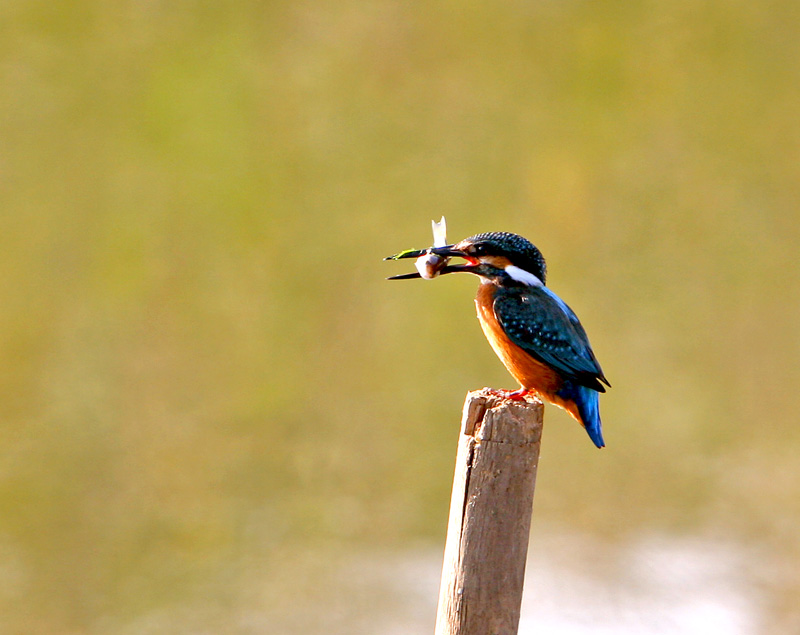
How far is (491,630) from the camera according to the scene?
228cm

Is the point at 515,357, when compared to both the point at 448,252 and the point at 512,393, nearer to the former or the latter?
the point at 512,393

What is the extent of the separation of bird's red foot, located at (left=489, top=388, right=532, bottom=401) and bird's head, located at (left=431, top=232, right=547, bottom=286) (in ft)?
1.12

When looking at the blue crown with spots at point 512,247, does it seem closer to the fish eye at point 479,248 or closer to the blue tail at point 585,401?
the fish eye at point 479,248

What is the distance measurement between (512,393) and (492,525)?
62cm

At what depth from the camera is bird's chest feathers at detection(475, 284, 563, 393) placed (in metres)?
2.96

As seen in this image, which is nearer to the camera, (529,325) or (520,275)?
(529,325)

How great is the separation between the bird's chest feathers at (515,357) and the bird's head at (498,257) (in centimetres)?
6

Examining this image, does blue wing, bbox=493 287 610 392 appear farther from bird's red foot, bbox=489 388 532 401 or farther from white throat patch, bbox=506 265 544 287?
bird's red foot, bbox=489 388 532 401

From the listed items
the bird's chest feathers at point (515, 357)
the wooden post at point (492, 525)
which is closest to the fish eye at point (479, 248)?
the bird's chest feathers at point (515, 357)

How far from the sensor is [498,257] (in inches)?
121

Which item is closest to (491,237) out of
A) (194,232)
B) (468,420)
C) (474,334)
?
(468,420)

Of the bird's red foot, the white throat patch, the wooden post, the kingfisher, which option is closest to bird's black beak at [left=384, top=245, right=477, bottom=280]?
the kingfisher

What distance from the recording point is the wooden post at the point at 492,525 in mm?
2268

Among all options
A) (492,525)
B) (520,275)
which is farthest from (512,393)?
(492,525)
